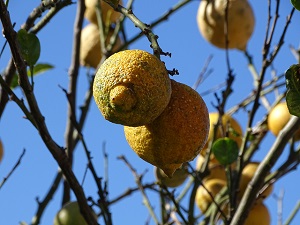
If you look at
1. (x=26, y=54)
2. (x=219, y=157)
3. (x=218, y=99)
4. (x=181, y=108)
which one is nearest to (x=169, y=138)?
(x=181, y=108)

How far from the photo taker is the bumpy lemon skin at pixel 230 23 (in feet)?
7.51

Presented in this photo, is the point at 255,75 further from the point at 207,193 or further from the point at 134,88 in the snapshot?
the point at 134,88

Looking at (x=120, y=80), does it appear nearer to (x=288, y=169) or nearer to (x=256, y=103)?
(x=256, y=103)

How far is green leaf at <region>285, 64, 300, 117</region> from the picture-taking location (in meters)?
0.96

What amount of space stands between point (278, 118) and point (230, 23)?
0.46 metres

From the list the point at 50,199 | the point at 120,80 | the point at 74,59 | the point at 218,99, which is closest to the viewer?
the point at 120,80

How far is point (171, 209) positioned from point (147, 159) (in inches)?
40.1

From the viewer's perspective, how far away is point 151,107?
32.5 inches

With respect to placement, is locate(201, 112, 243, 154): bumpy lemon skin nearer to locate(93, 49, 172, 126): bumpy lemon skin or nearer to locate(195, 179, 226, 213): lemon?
locate(195, 179, 226, 213): lemon

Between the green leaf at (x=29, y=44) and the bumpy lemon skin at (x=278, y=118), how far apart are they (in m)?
0.84

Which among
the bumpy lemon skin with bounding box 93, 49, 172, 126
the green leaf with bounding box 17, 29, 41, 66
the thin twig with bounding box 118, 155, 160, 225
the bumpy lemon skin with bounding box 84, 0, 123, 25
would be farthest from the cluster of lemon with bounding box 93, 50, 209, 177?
the bumpy lemon skin with bounding box 84, 0, 123, 25

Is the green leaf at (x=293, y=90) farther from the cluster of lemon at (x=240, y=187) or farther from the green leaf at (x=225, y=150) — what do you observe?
the cluster of lemon at (x=240, y=187)

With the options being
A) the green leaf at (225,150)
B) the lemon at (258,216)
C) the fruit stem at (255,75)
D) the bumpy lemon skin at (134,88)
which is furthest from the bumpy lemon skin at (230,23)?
the bumpy lemon skin at (134,88)

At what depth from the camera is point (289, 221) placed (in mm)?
1853
